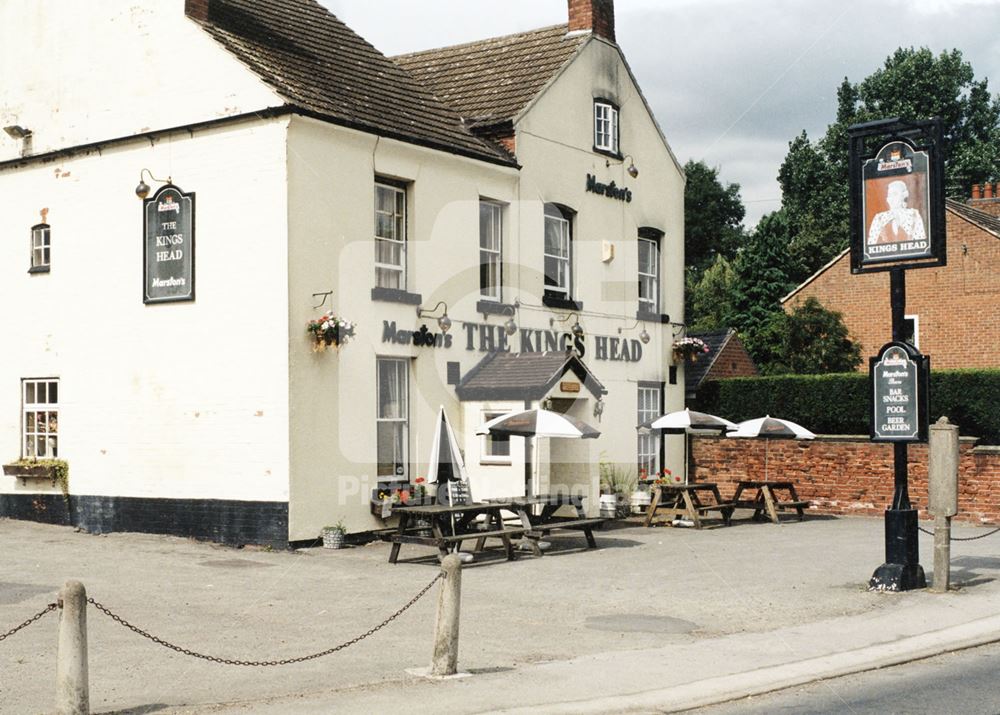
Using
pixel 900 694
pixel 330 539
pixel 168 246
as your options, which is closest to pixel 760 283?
pixel 168 246

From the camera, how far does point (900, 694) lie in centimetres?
914

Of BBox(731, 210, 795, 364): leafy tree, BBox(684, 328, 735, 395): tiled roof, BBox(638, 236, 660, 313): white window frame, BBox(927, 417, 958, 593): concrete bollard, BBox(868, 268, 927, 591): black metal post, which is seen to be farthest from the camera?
BBox(731, 210, 795, 364): leafy tree

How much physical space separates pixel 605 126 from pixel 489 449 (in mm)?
8009

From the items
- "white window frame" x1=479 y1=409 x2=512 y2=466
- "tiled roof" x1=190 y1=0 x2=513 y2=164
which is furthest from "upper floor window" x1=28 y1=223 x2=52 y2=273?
"white window frame" x1=479 y1=409 x2=512 y2=466

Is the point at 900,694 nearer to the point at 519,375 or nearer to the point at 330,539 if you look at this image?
the point at 330,539

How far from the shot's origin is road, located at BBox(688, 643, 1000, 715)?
8.61m

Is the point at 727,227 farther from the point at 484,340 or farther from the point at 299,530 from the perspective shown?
the point at 299,530

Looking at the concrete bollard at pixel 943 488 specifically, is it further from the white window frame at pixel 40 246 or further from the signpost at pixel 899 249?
the white window frame at pixel 40 246

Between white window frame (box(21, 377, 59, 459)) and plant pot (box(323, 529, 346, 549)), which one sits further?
white window frame (box(21, 377, 59, 459))

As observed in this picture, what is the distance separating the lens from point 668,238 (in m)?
27.2

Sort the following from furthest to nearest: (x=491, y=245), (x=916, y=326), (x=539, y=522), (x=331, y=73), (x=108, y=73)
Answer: (x=916, y=326)
(x=491, y=245)
(x=331, y=73)
(x=108, y=73)
(x=539, y=522)

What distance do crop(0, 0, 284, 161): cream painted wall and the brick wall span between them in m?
13.6

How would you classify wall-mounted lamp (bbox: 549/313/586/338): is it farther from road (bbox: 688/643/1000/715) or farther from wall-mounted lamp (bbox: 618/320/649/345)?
road (bbox: 688/643/1000/715)

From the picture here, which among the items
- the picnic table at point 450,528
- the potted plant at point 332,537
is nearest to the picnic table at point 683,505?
the picnic table at point 450,528
